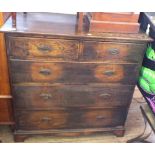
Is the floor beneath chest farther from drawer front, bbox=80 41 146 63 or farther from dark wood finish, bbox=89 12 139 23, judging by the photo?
dark wood finish, bbox=89 12 139 23

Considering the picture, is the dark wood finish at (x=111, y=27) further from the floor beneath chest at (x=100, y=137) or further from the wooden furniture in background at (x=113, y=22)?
the floor beneath chest at (x=100, y=137)

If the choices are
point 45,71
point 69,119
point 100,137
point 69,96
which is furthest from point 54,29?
point 100,137

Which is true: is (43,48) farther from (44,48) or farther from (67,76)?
(67,76)

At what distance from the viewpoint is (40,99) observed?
1523mm

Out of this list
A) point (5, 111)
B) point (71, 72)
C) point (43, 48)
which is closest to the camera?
point (43, 48)

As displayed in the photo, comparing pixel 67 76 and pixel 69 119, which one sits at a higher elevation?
pixel 67 76

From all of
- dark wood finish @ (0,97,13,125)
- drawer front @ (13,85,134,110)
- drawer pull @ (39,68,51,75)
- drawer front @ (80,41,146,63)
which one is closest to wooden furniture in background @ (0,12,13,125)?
dark wood finish @ (0,97,13,125)

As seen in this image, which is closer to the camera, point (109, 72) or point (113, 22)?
point (113, 22)

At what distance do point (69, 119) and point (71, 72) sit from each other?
0.44 metres

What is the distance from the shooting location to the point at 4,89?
154 centimetres

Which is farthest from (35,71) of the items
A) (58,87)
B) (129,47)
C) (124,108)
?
(124,108)

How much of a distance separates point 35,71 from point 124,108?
2.52ft

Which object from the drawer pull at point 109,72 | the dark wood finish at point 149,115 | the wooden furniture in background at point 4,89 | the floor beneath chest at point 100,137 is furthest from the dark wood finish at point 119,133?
the wooden furniture in background at point 4,89
